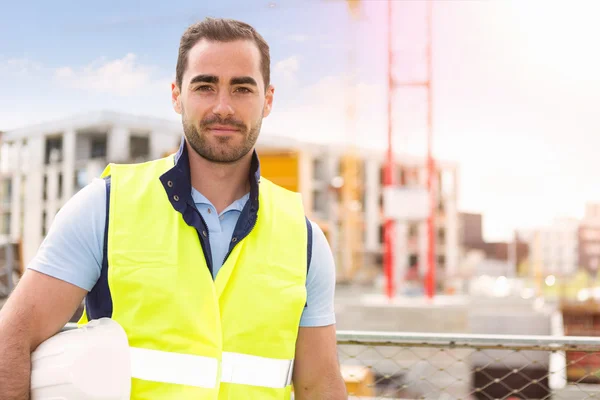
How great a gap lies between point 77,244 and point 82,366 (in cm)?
30

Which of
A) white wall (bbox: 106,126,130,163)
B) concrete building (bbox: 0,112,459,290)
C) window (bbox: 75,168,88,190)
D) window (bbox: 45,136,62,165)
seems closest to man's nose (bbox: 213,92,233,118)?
concrete building (bbox: 0,112,459,290)

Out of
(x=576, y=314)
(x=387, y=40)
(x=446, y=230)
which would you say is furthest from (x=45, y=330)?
(x=446, y=230)

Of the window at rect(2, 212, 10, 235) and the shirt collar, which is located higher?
the shirt collar

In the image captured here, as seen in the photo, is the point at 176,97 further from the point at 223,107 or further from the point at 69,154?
the point at 69,154

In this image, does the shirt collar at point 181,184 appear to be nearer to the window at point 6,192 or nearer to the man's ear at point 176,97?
the man's ear at point 176,97

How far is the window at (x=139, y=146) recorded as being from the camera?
122ft

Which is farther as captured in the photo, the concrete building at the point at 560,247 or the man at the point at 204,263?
the concrete building at the point at 560,247

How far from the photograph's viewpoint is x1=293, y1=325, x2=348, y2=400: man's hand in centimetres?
187

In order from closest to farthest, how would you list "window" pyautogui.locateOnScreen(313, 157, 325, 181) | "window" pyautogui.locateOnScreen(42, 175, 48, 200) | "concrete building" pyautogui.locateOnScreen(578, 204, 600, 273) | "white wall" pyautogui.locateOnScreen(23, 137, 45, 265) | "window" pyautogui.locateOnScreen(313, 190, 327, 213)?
"white wall" pyautogui.locateOnScreen(23, 137, 45, 265) < "window" pyautogui.locateOnScreen(42, 175, 48, 200) < "window" pyautogui.locateOnScreen(313, 157, 325, 181) < "window" pyautogui.locateOnScreen(313, 190, 327, 213) < "concrete building" pyautogui.locateOnScreen(578, 204, 600, 273)

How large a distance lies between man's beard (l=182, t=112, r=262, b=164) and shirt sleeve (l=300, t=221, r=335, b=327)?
0.38 metres

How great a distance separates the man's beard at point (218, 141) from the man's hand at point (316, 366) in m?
0.56

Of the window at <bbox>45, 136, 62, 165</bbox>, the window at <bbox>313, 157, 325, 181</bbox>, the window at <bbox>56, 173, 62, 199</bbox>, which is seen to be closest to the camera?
the window at <bbox>45, 136, 62, 165</bbox>

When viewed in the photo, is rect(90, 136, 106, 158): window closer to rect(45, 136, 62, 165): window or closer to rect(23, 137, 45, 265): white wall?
rect(45, 136, 62, 165): window

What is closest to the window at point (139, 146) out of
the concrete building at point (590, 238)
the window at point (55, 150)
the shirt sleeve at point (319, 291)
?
the window at point (55, 150)
